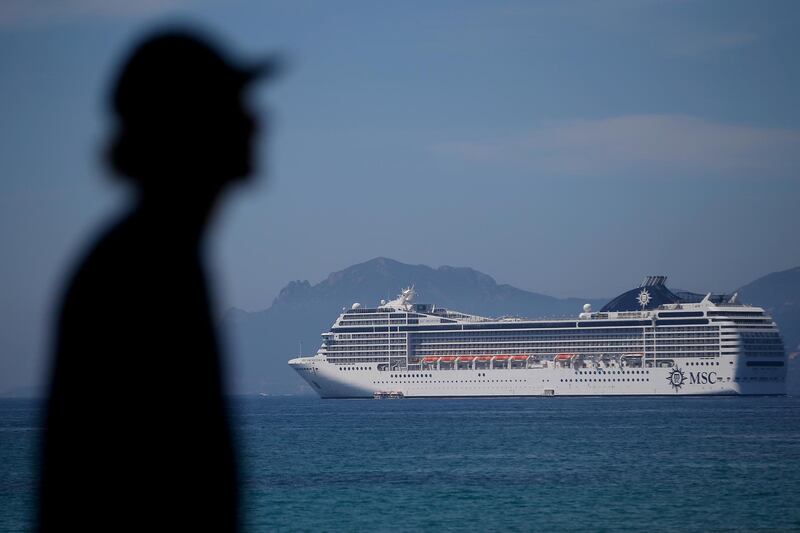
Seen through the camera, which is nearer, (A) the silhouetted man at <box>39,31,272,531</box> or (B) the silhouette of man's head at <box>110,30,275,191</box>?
(A) the silhouetted man at <box>39,31,272,531</box>

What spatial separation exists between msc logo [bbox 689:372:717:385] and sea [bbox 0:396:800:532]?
2966cm

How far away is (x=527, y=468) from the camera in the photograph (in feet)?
150

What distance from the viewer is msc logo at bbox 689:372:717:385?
10975 cm

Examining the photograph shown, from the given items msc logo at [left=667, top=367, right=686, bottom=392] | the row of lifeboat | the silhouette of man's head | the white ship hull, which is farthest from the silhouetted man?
the row of lifeboat

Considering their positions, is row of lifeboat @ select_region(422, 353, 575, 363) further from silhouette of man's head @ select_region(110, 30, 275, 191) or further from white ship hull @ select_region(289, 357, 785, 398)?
silhouette of man's head @ select_region(110, 30, 275, 191)

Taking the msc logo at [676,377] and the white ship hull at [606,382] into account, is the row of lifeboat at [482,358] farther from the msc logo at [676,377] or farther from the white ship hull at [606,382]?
the msc logo at [676,377]

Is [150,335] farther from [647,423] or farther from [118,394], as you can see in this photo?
[647,423]

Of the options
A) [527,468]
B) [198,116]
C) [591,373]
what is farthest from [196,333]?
[591,373]

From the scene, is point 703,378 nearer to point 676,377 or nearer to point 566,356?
point 676,377

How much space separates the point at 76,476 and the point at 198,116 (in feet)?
1.72

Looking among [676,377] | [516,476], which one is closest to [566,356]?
[676,377]

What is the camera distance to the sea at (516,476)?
30.8 m

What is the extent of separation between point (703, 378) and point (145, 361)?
112m

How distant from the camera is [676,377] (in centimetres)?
10975
